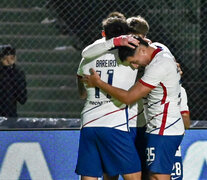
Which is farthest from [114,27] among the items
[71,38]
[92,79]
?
[71,38]

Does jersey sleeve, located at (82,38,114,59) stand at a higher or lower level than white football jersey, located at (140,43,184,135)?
higher

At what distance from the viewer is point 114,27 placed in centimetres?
535

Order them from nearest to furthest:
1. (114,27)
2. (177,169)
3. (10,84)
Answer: (114,27), (177,169), (10,84)

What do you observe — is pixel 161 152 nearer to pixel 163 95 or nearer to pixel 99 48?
pixel 163 95

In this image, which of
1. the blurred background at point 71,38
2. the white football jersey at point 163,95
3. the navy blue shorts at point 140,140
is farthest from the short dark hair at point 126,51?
the blurred background at point 71,38

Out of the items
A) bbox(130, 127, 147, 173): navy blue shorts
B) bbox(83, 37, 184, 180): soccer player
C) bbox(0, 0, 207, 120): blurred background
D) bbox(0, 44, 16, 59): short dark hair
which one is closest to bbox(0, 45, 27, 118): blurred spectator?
bbox(0, 44, 16, 59): short dark hair

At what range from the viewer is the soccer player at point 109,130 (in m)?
5.39

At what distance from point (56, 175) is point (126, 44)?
2.49m

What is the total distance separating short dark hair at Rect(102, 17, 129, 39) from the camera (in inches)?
210

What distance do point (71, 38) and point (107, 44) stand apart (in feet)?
12.8

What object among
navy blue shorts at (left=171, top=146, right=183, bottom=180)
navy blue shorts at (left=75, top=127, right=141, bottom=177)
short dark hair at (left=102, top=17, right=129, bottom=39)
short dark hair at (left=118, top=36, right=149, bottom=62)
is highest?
short dark hair at (left=102, top=17, right=129, bottom=39)

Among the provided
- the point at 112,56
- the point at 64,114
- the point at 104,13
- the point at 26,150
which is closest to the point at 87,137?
the point at 112,56

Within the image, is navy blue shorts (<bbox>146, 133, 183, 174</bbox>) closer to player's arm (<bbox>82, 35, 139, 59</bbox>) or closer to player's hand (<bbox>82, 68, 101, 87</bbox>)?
player's hand (<bbox>82, 68, 101, 87</bbox>)

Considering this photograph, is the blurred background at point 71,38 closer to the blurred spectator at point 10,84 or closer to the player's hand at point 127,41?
the blurred spectator at point 10,84
